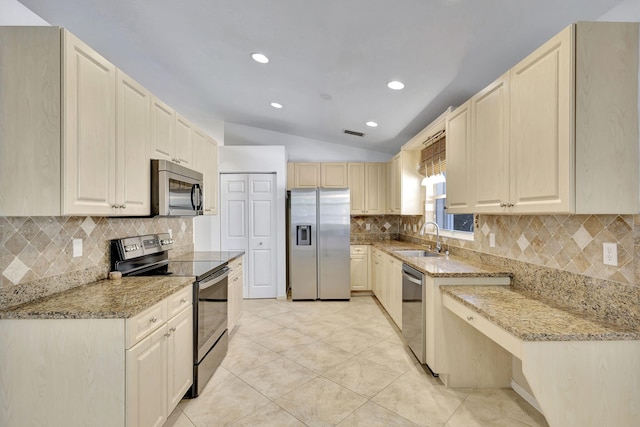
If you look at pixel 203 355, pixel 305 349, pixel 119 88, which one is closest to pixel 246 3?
pixel 119 88

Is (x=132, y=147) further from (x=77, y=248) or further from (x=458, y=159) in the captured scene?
(x=458, y=159)

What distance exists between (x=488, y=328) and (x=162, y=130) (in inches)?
107

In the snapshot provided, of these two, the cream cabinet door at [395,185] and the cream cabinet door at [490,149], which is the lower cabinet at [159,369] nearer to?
the cream cabinet door at [490,149]

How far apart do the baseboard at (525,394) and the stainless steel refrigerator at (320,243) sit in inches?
99.6

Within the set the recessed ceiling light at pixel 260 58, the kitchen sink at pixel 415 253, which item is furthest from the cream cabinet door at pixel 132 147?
the kitchen sink at pixel 415 253

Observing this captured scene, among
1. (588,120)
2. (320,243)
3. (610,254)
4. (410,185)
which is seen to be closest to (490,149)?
(588,120)

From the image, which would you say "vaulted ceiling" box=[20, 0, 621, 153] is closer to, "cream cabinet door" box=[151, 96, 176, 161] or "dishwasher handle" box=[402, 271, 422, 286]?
"cream cabinet door" box=[151, 96, 176, 161]

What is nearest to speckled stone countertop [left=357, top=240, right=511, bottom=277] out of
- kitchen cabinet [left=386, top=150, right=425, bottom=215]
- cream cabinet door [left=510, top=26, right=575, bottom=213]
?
cream cabinet door [left=510, top=26, right=575, bottom=213]

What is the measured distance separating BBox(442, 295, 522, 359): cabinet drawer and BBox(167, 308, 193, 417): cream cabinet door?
1889mm

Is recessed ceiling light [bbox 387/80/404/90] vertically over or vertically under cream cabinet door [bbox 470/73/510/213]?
over

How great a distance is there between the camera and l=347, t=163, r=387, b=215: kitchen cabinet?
501 centimetres

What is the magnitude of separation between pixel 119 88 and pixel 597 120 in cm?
268

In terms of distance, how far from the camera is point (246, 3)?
198cm

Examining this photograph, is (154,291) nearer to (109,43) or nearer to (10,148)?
(10,148)
